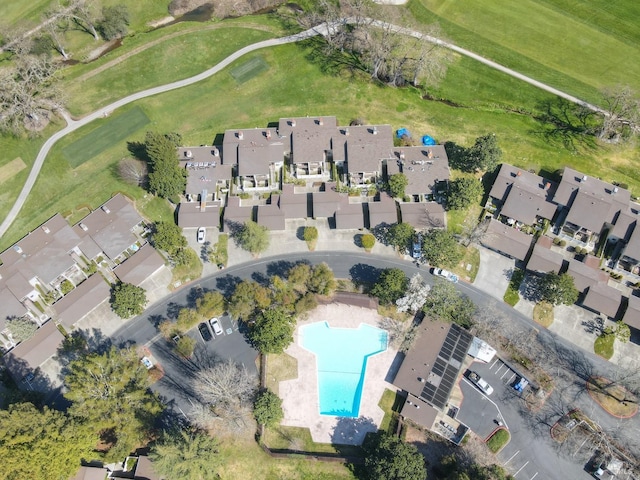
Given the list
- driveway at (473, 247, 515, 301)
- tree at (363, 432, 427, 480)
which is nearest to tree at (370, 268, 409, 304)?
driveway at (473, 247, 515, 301)

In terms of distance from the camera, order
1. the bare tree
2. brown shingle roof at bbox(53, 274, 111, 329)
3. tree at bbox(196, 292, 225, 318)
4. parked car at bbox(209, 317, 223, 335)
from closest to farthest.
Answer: tree at bbox(196, 292, 225, 318), parked car at bbox(209, 317, 223, 335), brown shingle roof at bbox(53, 274, 111, 329), the bare tree

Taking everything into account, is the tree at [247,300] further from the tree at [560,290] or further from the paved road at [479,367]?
the tree at [560,290]

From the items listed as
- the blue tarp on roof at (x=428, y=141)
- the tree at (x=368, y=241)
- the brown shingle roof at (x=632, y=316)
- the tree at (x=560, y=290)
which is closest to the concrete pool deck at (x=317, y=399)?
the tree at (x=368, y=241)

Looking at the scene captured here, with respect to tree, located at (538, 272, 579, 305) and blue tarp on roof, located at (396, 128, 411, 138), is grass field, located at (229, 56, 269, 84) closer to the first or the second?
blue tarp on roof, located at (396, 128, 411, 138)

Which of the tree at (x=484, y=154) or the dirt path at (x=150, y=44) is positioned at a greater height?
the dirt path at (x=150, y=44)

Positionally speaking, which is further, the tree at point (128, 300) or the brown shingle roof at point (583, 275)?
the brown shingle roof at point (583, 275)

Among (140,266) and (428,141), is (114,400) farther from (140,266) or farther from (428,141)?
(428,141)

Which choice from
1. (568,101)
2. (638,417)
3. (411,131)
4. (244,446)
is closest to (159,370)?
(244,446)

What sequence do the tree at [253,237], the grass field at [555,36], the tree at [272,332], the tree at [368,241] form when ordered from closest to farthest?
the tree at [272,332], the tree at [253,237], the tree at [368,241], the grass field at [555,36]
